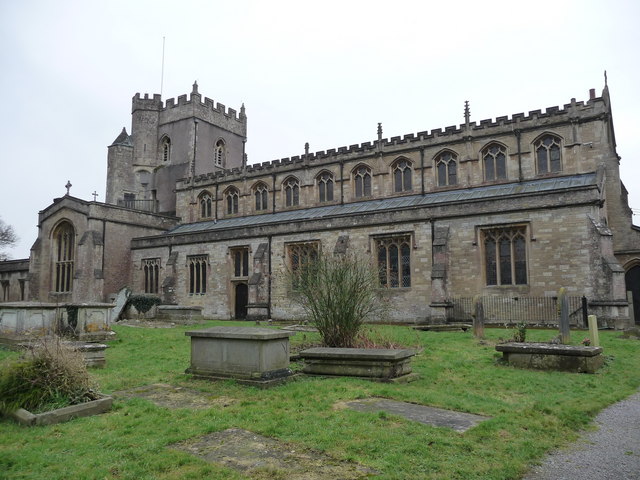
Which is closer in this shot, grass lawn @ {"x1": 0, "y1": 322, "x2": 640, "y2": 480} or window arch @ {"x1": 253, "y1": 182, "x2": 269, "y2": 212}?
grass lawn @ {"x1": 0, "y1": 322, "x2": 640, "y2": 480}

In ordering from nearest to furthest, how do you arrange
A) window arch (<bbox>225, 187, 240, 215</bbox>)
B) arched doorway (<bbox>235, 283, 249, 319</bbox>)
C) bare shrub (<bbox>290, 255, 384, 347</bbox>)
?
bare shrub (<bbox>290, 255, 384, 347</bbox>), arched doorway (<bbox>235, 283, 249, 319</bbox>), window arch (<bbox>225, 187, 240, 215</bbox>)

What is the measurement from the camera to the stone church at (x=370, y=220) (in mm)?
21297

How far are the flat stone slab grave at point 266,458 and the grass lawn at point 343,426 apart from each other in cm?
14

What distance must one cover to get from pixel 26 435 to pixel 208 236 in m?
25.4

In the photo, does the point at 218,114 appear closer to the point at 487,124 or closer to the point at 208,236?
the point at 208,236

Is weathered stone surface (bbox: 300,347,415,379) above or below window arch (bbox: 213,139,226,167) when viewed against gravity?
below

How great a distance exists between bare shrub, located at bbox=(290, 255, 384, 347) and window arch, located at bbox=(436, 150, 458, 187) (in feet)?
57.0

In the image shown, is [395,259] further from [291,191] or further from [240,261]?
A: [291,191]

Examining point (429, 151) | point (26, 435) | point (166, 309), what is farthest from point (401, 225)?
point (26, 435)

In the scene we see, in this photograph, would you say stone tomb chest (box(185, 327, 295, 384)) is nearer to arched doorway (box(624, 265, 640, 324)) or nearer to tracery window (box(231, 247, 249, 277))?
tracery window (box(231, 247, 249, 277))

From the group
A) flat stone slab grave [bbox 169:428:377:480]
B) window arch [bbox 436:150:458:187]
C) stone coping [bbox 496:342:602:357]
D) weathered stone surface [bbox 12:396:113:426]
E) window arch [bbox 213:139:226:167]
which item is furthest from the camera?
window arch [bbox 213:139:226:167]

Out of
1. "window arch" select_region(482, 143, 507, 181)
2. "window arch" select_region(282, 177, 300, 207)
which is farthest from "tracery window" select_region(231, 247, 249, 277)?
"window arch" select_region(482, 143, 507, 181)

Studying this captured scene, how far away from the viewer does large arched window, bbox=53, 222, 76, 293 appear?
110 ft

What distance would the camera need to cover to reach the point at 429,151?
93.5 feet
